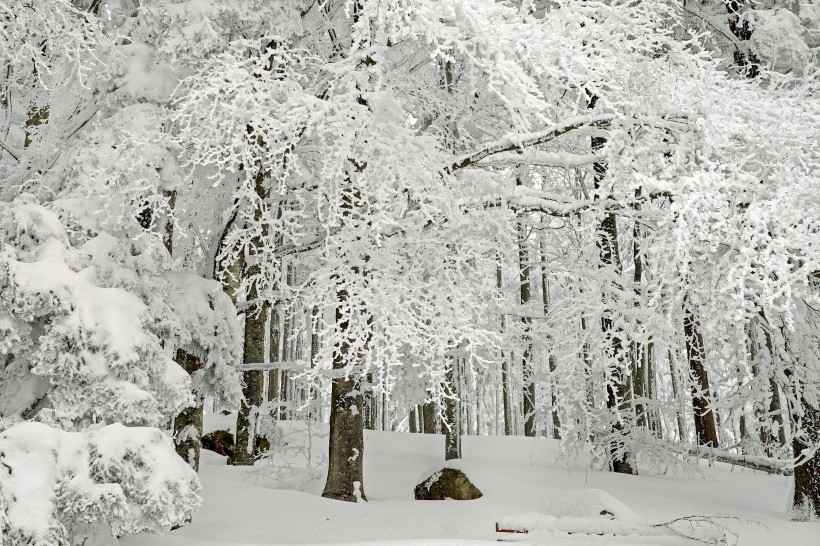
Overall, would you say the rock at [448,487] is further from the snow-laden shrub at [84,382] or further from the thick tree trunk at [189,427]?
the snow-laden shrub at [84,382]

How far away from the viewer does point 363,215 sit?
7156 mm

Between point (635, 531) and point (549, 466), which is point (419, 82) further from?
point (549, 466)

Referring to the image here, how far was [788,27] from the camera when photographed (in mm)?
9617

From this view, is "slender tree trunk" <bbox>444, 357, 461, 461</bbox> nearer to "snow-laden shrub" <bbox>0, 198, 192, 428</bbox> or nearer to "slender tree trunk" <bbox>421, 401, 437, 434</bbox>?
"slender tree trunk" <bbox>421, 401, 437, 434</bbox>

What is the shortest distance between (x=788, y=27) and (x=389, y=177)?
6.50 meters

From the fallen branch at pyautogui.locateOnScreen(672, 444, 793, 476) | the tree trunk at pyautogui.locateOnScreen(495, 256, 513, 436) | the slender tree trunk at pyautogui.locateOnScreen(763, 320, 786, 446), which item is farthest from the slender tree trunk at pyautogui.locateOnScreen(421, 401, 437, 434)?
the fallen branch at pyautogui.locateOnScreen(672, 444, 793, 476)

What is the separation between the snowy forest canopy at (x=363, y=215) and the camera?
5.49 meters

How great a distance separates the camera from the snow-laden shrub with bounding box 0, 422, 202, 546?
14.4 feet

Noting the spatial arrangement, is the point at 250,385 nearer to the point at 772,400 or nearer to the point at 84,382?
the point at 84,382

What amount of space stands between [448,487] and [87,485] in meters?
7.09

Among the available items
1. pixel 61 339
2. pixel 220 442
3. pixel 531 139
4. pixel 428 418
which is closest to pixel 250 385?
pixel 220 442

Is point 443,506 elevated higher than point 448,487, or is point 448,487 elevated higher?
point 448,487

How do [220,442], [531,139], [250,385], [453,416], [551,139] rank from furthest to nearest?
[220,442] < [250,385] < [453,416] < [551,139] < [531,139]

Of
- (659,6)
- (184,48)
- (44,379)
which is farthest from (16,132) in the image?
(659,6)
